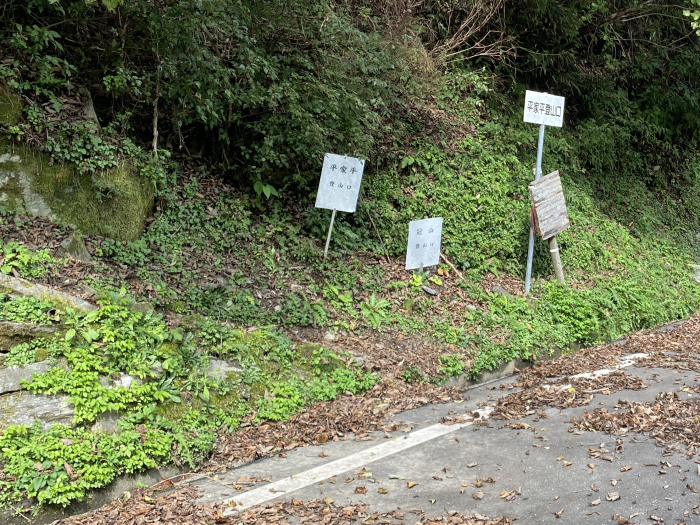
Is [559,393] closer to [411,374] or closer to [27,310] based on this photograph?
[411,374]

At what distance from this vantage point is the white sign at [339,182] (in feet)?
25.9

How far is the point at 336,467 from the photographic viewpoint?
4.84 m

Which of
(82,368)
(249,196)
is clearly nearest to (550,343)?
(249,196)

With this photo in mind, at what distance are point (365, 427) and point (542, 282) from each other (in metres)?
5.24

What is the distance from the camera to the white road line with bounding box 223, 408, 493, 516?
4320 mm

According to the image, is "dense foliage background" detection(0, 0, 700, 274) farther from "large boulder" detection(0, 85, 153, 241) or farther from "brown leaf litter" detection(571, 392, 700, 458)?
"brown leaf litter" detection(571, 392, 700, 458)

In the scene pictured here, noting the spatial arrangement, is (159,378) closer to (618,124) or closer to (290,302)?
(290,302)

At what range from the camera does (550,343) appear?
838cm

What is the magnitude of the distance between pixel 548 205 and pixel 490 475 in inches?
235

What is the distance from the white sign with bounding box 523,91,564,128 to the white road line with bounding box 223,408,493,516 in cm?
534

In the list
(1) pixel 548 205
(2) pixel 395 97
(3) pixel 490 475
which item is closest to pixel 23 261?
(3) pixel 490 475

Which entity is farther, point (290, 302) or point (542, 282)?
point (542, 282)

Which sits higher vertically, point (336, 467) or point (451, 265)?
point (451, 265)

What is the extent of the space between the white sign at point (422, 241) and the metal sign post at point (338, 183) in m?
1.02
